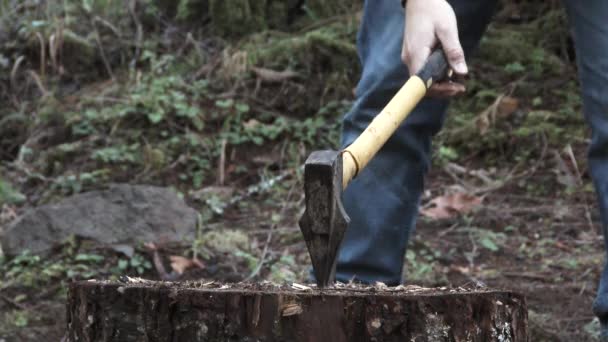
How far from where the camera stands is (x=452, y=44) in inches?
86.4

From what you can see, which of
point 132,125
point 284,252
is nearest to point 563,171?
point 284,252

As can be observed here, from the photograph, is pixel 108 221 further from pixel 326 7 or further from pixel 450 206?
pixel 326 7

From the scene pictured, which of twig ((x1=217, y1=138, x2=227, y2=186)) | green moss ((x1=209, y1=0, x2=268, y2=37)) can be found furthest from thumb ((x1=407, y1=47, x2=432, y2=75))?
green moss ((x1=209, y1=0, x2=268, y2=37))

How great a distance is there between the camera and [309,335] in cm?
155

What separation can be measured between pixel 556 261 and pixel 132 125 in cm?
275

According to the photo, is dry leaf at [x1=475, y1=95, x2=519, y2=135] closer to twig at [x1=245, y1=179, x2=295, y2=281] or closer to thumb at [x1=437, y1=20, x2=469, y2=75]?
twig at [x1=245, y1=179, x2=295, y2=281]

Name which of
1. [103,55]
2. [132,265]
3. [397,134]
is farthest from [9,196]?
[397,134]

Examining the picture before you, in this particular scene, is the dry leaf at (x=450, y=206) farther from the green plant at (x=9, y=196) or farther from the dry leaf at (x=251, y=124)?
the green plant at (x=9, y=196)

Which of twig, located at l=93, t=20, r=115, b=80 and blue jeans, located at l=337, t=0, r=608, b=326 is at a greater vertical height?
blue jeans, located at l=337, t=0, r=608, b=326

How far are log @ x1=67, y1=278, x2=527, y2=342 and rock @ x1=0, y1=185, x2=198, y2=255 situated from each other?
2.21 meters

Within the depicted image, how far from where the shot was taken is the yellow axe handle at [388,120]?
1873 millimetres

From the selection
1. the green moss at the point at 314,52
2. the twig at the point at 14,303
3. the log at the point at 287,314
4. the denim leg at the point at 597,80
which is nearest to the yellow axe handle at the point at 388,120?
the log at the point at 287,314

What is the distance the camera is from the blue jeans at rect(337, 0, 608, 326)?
94.4 inches

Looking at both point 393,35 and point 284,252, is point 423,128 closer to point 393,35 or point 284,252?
point 393,35
